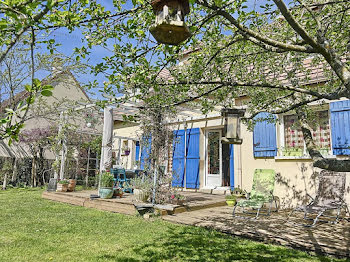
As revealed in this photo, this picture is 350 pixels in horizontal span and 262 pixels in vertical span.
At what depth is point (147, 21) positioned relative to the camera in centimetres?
299

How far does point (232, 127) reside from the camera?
402cm

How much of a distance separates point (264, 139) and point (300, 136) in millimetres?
901

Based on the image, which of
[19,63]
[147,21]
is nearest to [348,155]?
[147,21]

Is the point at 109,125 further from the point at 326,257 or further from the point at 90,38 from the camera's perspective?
the point at 326,257

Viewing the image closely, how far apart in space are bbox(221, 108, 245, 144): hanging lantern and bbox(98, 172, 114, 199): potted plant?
4111 mm

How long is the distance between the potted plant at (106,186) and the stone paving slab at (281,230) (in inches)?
88.1

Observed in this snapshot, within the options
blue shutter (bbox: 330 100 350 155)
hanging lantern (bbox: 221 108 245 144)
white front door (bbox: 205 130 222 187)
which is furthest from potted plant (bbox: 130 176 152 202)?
blue shutter (bbox: 330 100 350 155)

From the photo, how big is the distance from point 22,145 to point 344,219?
1411 cm

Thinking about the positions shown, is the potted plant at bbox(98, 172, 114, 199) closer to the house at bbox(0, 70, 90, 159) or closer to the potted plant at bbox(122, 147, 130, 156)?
the potted plant at bbox(122, 147, 130, 156)

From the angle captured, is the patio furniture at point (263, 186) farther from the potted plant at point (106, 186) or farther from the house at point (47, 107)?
the house at point (47, 107)

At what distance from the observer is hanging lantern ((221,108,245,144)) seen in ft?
13.0

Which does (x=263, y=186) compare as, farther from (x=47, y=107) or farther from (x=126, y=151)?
(x=47, y=107)

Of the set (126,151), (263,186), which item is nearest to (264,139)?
(263,186)

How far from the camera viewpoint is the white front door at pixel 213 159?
29.6 feet
